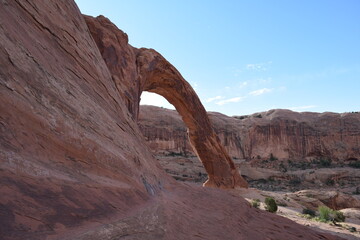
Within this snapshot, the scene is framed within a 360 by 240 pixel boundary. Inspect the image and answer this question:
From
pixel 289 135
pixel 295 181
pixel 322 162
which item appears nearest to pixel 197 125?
pixel 295 181

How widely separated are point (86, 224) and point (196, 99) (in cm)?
1393

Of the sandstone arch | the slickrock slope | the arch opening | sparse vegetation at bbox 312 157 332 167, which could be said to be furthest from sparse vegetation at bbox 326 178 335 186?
the slickrock slope

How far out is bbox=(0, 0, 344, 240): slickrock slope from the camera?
2.16m

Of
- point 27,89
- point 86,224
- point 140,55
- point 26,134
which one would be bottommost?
point 86,224

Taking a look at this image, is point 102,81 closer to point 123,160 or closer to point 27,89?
point 123,160

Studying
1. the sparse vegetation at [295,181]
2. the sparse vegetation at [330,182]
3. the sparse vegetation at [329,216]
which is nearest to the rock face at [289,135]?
the sparse vegetation at [295,181]

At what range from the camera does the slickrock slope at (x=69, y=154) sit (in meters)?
2.16

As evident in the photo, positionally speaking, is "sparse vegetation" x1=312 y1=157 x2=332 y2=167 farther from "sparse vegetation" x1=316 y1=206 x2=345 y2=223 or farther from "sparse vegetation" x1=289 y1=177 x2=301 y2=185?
"sparse vegetation" x1=316 y1=206 x2=345 y2=223

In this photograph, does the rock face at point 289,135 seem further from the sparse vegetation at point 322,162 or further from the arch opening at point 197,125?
the arch opening at point 197,125

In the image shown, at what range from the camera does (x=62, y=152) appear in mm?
2918

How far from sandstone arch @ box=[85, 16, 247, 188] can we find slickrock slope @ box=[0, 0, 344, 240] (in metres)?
4.03

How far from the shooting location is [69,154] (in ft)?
9.91

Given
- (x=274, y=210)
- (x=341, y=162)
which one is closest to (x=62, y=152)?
(x=274, y=210)

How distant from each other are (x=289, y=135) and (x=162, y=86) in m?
37.0
